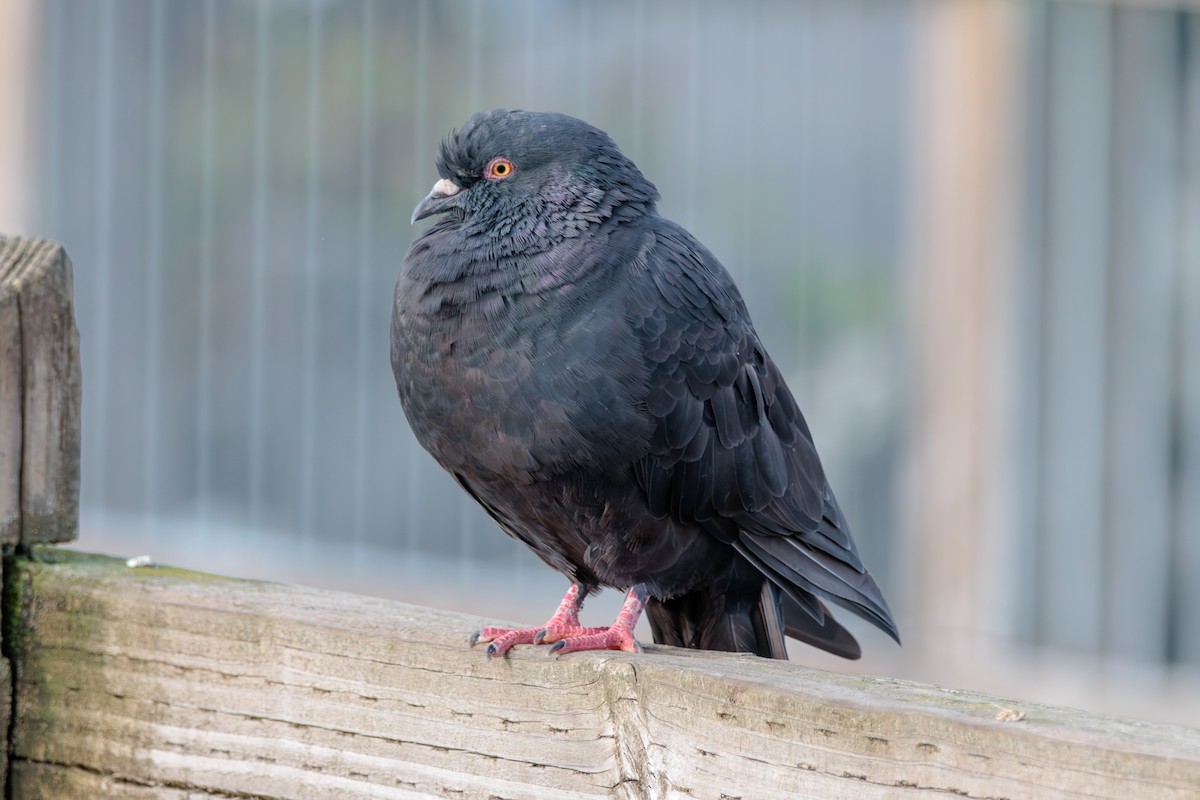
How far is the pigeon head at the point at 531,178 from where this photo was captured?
3.17 meters

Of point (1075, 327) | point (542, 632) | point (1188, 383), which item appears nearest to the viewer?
point (542, 632)

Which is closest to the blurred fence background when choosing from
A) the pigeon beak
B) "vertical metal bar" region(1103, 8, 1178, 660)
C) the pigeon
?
"vertical metal bar" region(1103, 8, 1178, 660)

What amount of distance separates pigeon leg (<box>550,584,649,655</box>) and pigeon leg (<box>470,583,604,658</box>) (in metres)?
0.02

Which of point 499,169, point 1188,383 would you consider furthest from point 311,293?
point 1188,383

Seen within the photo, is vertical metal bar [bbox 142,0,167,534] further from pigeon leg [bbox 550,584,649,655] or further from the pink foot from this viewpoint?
pigeon leg [bbox 550,584,649,655]

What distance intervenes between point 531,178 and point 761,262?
2.76 metres

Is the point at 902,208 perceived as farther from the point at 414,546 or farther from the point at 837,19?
the point at 414,546

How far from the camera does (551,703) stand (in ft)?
6.56

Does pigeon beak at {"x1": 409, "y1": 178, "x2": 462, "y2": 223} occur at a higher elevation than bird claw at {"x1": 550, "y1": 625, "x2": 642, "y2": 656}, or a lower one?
higher

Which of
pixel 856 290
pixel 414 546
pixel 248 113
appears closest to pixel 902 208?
pixel 856 290

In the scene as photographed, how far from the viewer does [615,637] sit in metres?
2.79

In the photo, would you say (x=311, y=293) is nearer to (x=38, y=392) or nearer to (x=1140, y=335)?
(x=1140, y=335)

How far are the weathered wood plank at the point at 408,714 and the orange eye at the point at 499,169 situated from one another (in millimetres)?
1274

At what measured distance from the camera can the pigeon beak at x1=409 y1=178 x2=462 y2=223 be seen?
3371mm
